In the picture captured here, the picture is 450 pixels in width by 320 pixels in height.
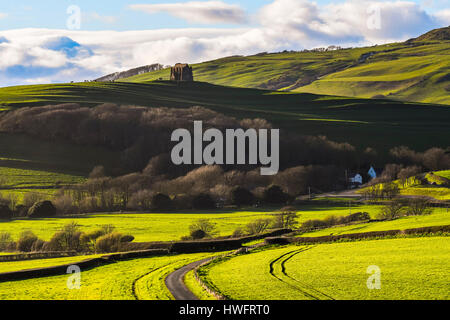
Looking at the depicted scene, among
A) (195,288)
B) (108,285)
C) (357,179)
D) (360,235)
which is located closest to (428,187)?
(357,179)

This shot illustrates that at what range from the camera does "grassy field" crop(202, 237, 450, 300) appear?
28.2 meters

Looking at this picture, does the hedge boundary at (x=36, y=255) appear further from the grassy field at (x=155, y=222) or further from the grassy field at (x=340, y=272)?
the grassy field at (x=340, y=272)

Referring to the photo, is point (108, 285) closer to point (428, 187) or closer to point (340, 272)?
point (340, 272)

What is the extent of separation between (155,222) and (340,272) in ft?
168

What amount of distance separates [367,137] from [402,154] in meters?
17.7

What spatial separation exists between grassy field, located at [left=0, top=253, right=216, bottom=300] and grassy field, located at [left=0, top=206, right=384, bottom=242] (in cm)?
1920

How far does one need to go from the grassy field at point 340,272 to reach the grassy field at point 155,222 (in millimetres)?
25404

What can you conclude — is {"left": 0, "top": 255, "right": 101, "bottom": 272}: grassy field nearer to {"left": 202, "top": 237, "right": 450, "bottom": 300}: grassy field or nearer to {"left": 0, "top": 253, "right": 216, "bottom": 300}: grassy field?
{"left": 0, "top": 253, "right": 216, "bottom": 300}: grassy field

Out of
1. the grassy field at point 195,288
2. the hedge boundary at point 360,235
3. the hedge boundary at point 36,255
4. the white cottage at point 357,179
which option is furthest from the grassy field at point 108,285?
the white cottage at point 357,179

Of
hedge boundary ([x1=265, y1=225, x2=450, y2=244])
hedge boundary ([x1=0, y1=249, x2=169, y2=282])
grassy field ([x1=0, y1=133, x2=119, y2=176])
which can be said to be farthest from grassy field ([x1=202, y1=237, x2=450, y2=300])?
grassy field ([x1=0, y1=133, x2=119, y2=176])

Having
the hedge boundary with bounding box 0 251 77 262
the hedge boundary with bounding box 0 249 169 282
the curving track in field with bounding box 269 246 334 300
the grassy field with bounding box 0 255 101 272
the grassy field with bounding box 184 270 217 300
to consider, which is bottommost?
the hedge boundary with bounding box 0 251 77 262

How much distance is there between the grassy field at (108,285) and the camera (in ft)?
105
